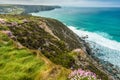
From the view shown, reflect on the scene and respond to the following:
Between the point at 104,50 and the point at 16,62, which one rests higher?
the point at 16,62

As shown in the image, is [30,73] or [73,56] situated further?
[73,56]

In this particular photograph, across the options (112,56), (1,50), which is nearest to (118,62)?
(112,56)

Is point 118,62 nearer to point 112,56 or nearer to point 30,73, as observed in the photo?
point 112,56

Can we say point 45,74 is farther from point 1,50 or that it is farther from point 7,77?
point 1,50

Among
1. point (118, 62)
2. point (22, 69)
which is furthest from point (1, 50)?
point (118, 62)

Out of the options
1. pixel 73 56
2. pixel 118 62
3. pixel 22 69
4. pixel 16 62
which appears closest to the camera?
pixel 22 69

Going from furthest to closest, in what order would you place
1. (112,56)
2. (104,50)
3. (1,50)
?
(104,50)
(112,56)
(1,50)

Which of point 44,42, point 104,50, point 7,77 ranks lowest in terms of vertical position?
point 104,50
